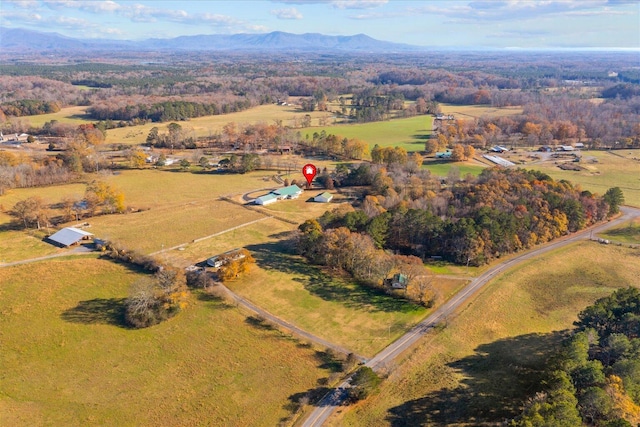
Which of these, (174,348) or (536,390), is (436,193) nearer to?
(536,390)

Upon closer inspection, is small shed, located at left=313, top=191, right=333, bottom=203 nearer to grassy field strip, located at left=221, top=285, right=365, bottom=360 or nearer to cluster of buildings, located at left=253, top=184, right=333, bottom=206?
cluster of buildings, located at left=253, top=184, right=333, bottom=206

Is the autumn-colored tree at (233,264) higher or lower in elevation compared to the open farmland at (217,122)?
lower

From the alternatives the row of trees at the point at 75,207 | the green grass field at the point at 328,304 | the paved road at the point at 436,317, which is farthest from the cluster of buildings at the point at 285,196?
the paved road at the point at 436,317

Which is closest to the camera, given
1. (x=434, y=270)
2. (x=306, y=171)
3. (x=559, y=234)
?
(x=434, y=270)

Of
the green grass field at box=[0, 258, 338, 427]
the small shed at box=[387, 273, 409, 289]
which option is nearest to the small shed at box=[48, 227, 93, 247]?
the green grass field at box=[0, 258, 338, 427]

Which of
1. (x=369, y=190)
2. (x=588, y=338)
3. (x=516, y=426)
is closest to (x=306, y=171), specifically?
(x=369, y=190)

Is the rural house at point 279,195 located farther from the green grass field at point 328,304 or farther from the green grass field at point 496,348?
the green grass field at point 496,348
